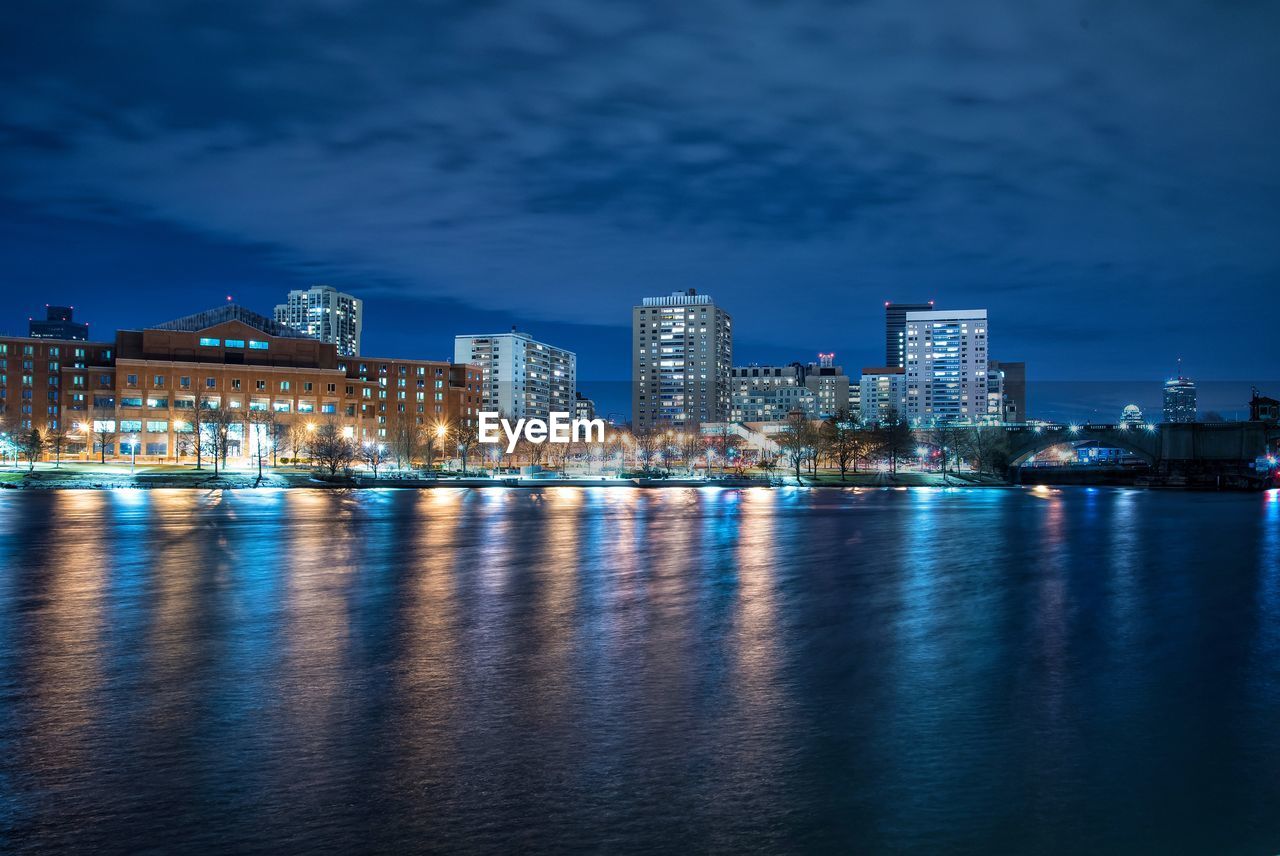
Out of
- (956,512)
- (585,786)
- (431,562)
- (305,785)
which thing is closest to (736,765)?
(585,786)

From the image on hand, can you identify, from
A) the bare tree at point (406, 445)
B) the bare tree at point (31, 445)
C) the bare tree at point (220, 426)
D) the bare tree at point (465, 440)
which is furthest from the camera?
the bare tree at point (406, 445)

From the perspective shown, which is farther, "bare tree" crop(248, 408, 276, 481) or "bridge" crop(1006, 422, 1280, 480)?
"bare tree" crop(248, 408, 276, 481)

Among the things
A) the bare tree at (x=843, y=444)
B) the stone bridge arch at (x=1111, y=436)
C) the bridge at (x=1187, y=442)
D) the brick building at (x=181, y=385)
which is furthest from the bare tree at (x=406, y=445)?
the bridge at (x=1187, y=442)

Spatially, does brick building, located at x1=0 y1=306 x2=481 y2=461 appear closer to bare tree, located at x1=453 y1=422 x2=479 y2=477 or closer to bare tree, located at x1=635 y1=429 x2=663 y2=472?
bare tree, located at x1=453 y1=422 x2=479 y2=477

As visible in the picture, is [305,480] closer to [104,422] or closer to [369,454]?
[369,454]

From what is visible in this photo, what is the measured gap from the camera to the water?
9016 millimetres

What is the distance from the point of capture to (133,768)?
1021cm

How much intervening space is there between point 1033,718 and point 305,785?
9293 mm

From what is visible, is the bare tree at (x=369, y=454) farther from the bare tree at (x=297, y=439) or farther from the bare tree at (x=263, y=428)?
the bare tree at (x=263, y=428)

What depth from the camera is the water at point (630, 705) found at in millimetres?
9016

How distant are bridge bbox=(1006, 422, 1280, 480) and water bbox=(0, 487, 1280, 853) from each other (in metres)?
97.6

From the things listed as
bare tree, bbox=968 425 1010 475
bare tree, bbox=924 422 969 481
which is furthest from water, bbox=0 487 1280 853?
bare tree, bbox=968 425 1010 475

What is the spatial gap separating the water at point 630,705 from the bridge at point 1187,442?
320ft

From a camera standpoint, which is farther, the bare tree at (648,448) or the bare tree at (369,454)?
the bare tree at (648,448)
